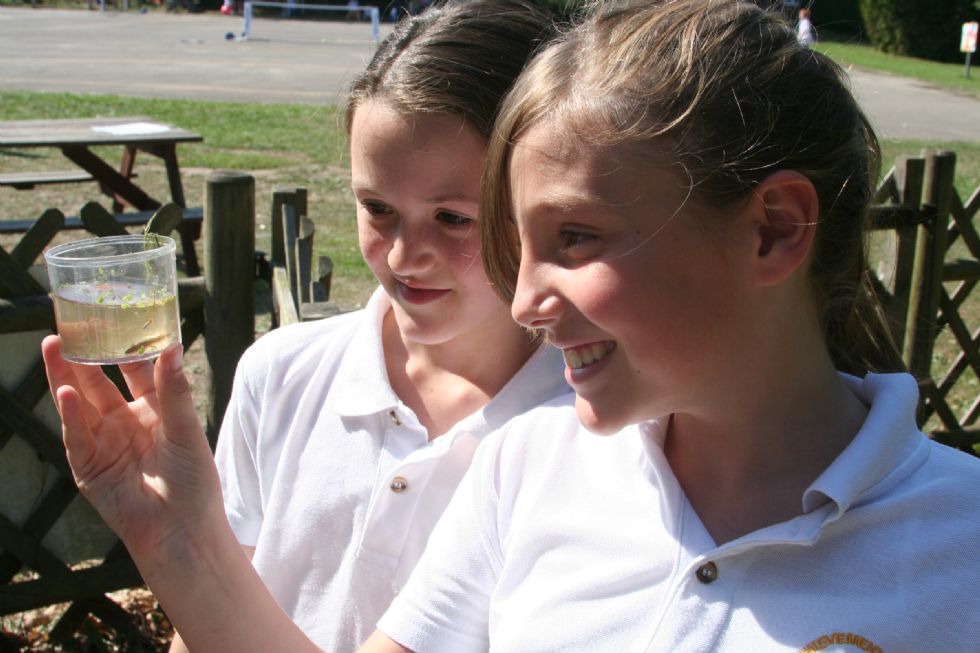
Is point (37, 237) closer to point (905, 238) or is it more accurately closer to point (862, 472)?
point (862, 472)

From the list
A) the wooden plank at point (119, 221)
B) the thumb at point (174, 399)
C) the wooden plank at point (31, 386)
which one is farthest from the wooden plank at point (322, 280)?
the wooden plank at point (119, 221)

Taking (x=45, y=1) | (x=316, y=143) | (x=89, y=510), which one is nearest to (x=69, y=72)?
(x=316, y=143)

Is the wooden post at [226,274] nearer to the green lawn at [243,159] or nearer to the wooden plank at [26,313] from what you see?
the wooden plank at [26,313]

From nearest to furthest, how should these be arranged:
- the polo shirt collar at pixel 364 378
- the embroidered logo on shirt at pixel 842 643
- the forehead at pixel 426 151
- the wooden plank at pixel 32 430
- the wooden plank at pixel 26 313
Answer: the embroidered logo on shirt at pixel 842 643 < the forehead at pixel 426 151 < the polo shirt collar at pixel 364 378 < the wooden plank at pixel 26 313 < the wooden plank at pixel 32 430

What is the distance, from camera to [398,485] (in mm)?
1813

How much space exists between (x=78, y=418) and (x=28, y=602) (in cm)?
251

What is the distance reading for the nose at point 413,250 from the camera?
1.79 meters

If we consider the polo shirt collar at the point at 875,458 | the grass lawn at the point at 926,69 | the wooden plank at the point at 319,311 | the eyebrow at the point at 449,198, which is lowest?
the grass lawn at the point at 926,69

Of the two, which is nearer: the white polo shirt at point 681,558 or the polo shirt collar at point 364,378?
the white polo shirt at point 681,558

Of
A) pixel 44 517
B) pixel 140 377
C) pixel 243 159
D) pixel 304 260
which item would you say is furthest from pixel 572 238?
pixel 243 159

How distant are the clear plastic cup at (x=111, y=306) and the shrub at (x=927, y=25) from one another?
115 feet

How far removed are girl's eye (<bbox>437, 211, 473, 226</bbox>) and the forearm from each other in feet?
2.14

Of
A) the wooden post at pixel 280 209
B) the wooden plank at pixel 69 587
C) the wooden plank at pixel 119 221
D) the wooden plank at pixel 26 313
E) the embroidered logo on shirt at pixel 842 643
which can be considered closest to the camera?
the embroidered logo on shirt at pixel 842 643

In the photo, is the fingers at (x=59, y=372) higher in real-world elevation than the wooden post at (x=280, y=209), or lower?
higher
